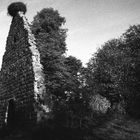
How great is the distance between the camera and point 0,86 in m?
13.2

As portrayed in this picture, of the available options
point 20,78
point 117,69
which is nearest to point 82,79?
point 117,69

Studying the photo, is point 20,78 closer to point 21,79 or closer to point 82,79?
point 21,79

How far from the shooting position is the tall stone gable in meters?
9.97

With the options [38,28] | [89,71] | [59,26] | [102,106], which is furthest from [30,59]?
[89,71]

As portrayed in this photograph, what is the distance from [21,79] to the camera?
11.1 meters

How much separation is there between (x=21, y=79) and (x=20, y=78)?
147 mm

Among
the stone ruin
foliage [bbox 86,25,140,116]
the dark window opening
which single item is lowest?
the dark window opening

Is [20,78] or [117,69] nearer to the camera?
[20,78]

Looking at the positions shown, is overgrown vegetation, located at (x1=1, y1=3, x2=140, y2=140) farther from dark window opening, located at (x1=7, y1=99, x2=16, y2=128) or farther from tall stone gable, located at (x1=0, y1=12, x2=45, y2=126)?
dark window opening, located at (x1=7, y1=99, x2=16, y2=128)

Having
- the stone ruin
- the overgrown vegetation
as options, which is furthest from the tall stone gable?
the overgrown vegetation

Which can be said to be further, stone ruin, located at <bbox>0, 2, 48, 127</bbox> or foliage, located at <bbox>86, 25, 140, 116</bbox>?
foliage, located at <bbox>86, 25, 140, 116</bbox>

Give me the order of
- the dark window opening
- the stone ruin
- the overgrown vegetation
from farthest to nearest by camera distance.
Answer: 1. the dark window opening
2. the stone ruin
3. the overgrown vegetation

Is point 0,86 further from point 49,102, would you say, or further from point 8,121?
point 49,102

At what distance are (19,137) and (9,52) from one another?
6955mm
